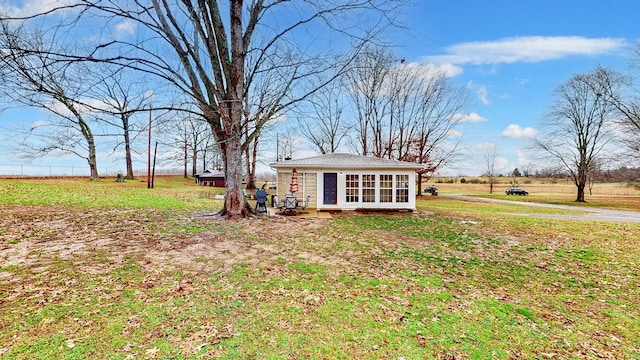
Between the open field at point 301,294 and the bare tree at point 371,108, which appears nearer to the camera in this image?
the open field at point 301,294

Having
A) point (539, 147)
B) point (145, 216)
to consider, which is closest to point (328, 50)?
point (145, 216)

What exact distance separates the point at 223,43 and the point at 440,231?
30.7 ft

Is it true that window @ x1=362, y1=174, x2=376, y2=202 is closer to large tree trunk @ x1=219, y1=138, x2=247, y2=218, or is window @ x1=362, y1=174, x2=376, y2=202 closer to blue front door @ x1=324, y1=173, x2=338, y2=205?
blue front door @ x1=324, y1=173, x2=338, y2=205

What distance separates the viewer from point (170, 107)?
8.32 m

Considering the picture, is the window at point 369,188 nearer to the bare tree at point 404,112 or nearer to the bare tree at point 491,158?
the bare tree at point 404,112

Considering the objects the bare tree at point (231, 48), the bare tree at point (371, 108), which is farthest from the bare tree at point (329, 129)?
the bare tree at point (231, 48)

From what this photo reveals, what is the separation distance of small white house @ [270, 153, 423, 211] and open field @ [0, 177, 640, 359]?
5.45 metres

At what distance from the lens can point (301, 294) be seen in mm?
4418

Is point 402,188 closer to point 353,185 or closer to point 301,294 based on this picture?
point 353,185

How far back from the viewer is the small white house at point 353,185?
13.9 meters

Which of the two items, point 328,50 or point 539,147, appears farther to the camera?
point 539,147

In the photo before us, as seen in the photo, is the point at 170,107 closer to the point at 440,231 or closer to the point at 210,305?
the point at 210,305

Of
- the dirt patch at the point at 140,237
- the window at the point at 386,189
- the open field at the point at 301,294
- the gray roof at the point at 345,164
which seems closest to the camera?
the open field at the point at 301,294

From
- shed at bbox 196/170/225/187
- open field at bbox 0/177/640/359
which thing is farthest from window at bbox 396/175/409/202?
shed at bbox 196/170/225/187
